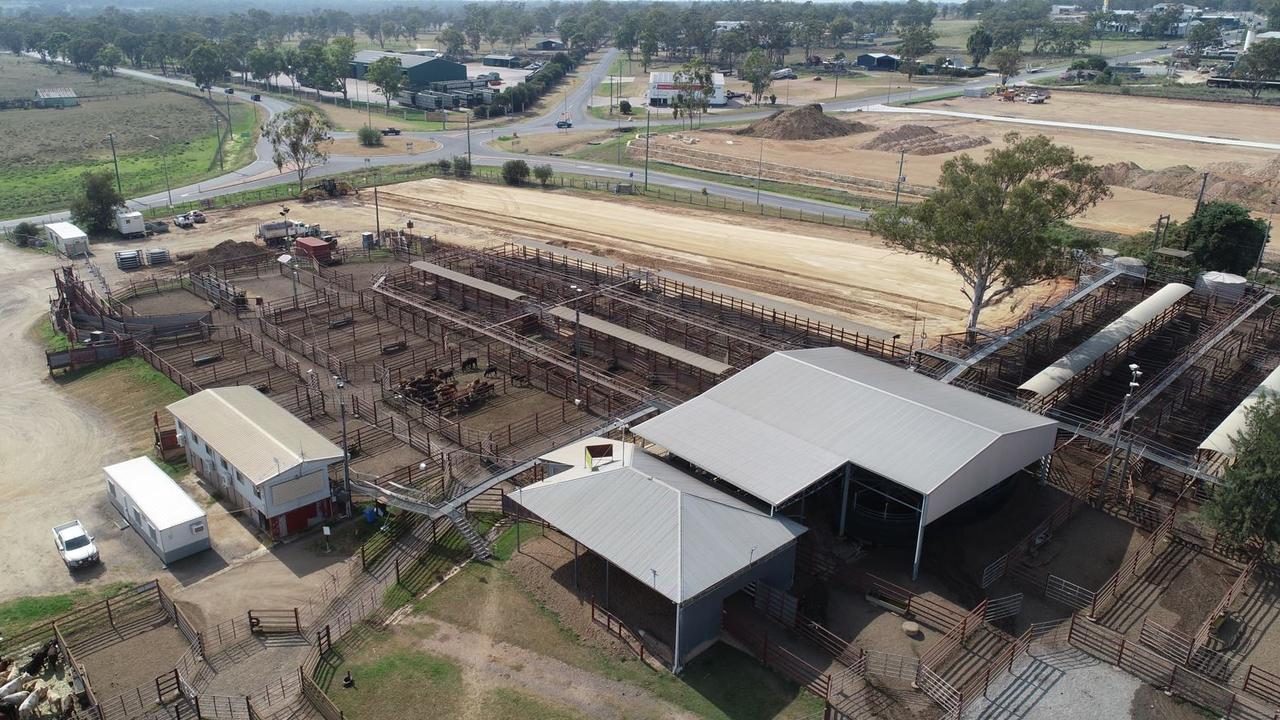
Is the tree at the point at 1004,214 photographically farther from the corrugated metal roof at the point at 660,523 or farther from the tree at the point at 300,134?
the tree at the point at 300,134

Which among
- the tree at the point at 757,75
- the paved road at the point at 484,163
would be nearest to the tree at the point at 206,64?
the paved road at the point at 484,163

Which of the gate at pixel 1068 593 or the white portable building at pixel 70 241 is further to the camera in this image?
the white portable building at pixel 70 241

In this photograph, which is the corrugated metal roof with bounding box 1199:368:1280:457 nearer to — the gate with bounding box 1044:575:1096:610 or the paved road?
the gate with bounding box 1044:575:1096:610

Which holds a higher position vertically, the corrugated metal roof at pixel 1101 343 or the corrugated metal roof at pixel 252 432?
the corrugated metal roof at pixel 1101 343

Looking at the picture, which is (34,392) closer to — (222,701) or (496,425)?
(496,425)

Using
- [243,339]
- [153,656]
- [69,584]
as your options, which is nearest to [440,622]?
[153,656]

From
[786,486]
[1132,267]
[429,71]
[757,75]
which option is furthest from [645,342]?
[757,75]

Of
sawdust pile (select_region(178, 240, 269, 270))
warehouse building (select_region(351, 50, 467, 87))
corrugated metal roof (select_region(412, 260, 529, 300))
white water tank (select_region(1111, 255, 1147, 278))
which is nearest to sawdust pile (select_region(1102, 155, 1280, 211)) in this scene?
white water tank (select_region(1111, 255, 1147, 278))
